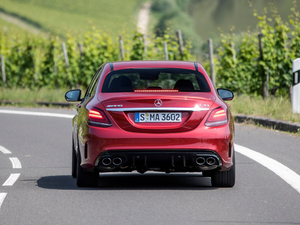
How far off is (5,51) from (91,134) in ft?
105

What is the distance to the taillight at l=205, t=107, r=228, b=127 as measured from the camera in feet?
23.9

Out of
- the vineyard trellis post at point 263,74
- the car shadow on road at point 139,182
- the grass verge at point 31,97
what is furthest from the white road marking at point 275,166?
the grass verge at point 31,97

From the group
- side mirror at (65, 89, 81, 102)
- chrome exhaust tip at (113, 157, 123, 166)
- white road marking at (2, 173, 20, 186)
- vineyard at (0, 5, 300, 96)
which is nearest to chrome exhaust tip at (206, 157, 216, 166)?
chrome exhaust tip at (113, 157, 123, 166)

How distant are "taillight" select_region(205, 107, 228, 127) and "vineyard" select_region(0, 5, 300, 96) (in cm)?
1500

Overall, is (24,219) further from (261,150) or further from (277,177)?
(261,150)

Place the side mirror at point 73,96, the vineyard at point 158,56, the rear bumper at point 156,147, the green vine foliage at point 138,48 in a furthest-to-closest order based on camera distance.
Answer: the green vine foliage at point 138,48, the vineyard at point 158,56, the side mirror at point 73,96, the rear bumper at point 156,147

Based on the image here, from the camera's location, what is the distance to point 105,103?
7.31 m

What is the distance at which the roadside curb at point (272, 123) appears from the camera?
537 inches

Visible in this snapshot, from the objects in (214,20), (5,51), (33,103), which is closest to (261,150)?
(33,103)

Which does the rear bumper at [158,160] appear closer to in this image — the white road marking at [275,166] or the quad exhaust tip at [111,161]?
the quad exhaust tip at [111,161]

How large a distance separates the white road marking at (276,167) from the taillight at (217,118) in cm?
117

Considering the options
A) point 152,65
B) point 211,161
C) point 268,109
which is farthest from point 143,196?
point 268,109

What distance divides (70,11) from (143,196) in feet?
471

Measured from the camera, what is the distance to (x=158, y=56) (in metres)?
29.4
